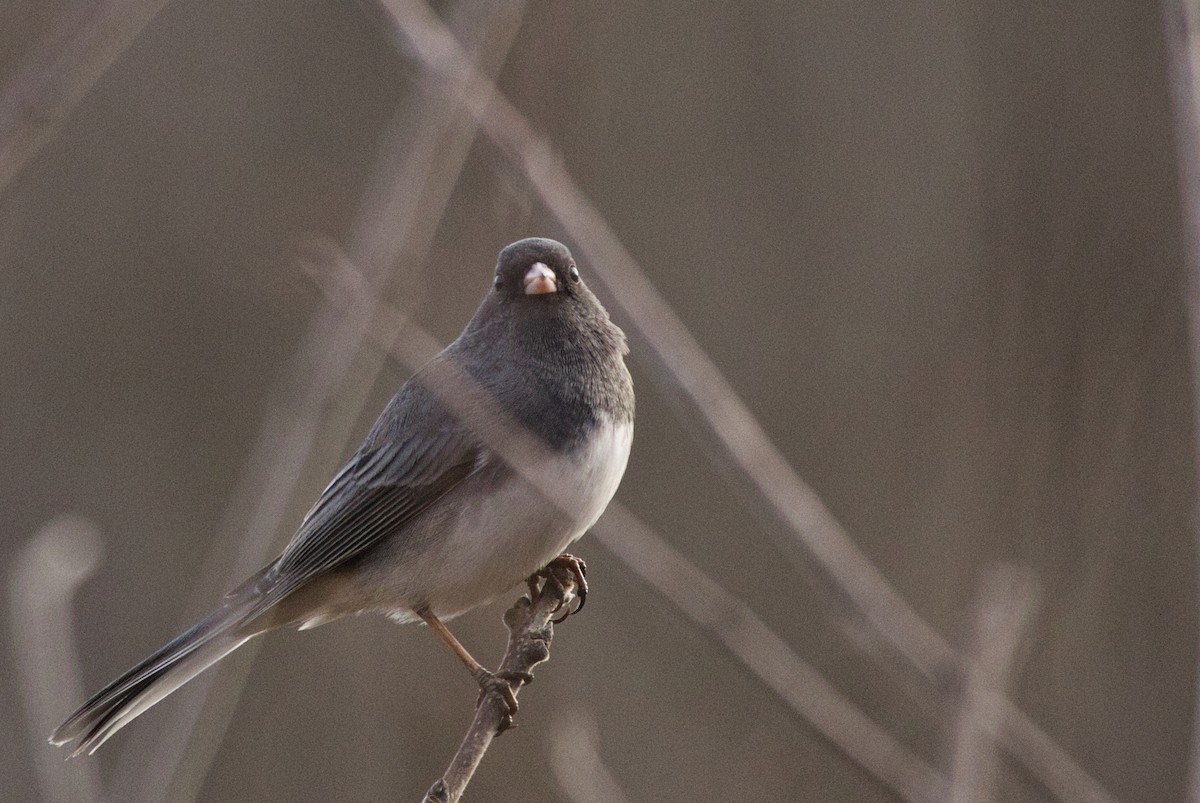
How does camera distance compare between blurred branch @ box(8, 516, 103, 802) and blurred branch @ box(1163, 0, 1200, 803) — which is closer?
blurred branch @ box(1163, 0, 1200, 803)

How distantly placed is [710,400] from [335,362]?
25.3 inches

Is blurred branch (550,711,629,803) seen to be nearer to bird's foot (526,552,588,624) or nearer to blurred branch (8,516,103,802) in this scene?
bird's foot (526,552,588,624)

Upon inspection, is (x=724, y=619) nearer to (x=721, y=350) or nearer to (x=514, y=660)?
(x=514, y=660)

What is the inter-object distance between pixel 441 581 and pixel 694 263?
276 cm

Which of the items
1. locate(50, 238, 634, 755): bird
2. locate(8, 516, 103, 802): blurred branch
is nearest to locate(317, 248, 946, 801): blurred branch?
locate(50, 238, 634, 755): bird

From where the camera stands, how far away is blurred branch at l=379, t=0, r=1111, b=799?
157 centimetres

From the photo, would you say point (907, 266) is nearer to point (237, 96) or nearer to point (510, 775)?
point (510, 775)

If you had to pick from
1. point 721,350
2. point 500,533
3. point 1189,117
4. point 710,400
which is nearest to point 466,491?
point 500,533

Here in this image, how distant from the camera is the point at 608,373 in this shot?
2.73m

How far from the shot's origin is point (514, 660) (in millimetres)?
2215

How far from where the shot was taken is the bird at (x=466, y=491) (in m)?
2.53

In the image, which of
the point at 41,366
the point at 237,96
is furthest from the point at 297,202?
the point at 41,366

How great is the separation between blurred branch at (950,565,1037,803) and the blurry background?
1.36m

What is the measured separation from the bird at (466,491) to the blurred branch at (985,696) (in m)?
1.02
